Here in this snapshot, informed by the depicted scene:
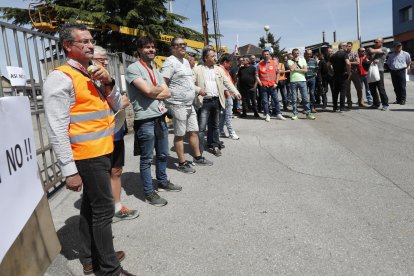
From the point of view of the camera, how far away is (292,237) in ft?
10.5

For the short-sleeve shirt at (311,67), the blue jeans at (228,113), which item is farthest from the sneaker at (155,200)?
the short-sleeve shirt at (311,67)

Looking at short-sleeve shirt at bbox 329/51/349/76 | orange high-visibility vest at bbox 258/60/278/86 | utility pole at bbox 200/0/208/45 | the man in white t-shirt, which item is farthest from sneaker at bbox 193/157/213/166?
utility pole at bbox 200/0/208/45

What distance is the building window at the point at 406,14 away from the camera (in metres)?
37.2

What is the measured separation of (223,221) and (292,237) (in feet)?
2.42

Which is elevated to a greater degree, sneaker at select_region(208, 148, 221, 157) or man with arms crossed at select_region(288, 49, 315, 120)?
man with arms crossed at select_region(288, 49, 315, 120)

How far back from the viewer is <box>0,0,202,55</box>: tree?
22484 mm

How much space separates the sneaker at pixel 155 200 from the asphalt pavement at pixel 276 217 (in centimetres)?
7

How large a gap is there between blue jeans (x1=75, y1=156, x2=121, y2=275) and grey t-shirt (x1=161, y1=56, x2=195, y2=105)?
2.53m

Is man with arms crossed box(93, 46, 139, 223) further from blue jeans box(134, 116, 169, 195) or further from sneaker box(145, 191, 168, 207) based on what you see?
blue jeans box(134, 116, 169, 195)

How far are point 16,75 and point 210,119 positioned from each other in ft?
11.3

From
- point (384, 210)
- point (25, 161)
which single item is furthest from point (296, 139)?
point (25, 161)

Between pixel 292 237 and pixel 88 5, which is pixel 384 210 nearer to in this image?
pixel 292 237

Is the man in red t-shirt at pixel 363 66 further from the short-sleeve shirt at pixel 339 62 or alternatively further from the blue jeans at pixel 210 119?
the blue jeans at pixel 210 119

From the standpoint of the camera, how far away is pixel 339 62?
400 inches
